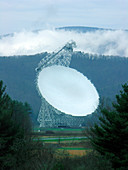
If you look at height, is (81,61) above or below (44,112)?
below

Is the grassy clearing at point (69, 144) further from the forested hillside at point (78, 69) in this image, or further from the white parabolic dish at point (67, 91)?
the forested hillside at point (78, 69)

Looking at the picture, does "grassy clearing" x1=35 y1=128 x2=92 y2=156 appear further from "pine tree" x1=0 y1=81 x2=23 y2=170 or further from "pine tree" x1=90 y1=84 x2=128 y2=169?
"pine tree" x1=90 y1=84 x2=128 y2=169

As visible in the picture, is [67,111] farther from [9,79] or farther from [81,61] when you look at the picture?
[81,61]

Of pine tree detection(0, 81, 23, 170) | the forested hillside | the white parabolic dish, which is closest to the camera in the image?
pine tree detection(0, 81, 23, 170)

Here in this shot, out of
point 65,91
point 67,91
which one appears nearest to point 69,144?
point 65,91

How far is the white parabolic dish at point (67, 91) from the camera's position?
217 ft

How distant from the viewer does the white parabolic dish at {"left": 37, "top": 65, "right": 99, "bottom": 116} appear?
66062 millimetres

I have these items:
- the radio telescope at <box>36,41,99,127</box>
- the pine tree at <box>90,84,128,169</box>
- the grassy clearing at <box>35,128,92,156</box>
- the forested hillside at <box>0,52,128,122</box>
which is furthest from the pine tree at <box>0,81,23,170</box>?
the forested hillside at <box>0,52,128,122</box>

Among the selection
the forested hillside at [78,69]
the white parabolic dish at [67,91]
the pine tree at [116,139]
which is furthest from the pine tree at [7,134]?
the forested hillside at [78,69]

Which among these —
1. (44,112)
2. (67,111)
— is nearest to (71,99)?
(67,111)

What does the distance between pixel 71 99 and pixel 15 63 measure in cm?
10763

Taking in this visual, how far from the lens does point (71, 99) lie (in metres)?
67.4

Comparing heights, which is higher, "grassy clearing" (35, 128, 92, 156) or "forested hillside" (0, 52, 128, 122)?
"grassy clearing" (35, 128, 92, 156)

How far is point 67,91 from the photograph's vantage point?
6850 centimetres
